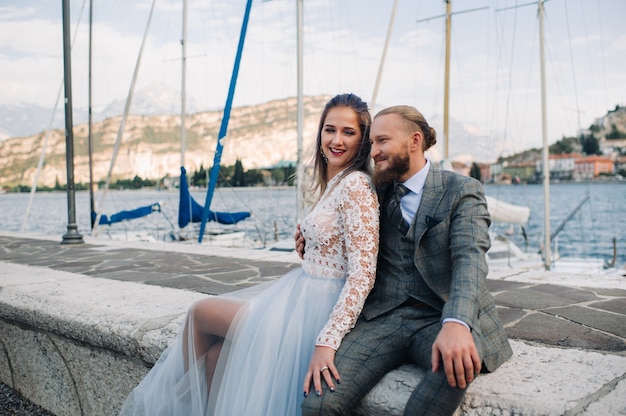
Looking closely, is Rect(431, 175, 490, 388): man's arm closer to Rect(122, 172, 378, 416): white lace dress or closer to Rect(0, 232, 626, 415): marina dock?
Rect(0, 232, 626, 415): marina dock

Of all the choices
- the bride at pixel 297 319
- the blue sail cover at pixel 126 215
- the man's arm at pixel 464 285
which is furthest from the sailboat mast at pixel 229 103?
the man's arm at pixel 464 285

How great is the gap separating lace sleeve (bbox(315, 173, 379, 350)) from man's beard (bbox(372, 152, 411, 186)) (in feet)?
0.21

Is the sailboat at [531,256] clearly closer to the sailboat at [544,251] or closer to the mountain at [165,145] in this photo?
the sailboat at [544,251]

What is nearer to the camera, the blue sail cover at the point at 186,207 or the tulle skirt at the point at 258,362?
the tulle skirt at the point at 258,362

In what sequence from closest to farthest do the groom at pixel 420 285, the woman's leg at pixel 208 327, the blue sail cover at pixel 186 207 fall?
the groom at pixel 420 285
the woman's leg at pixel 208 327
the blue sail cover at pixel 186 207

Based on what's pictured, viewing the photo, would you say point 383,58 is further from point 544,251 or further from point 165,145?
point 165,145

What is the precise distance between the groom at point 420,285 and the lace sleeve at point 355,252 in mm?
65

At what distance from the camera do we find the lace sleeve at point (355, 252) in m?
2.04

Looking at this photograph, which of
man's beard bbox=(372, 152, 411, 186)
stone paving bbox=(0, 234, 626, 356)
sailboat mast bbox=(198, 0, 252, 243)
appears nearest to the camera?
man's beard bbox=(372, 152, 411, 186)

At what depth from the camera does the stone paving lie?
2.75 m

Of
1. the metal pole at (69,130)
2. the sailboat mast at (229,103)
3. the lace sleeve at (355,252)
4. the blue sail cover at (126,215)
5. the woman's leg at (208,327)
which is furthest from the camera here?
the blue sail cover at (126,215)

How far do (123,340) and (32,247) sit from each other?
19.7 ft

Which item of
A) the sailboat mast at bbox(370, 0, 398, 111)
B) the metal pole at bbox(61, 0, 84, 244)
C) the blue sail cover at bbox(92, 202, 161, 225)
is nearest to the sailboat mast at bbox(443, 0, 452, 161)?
the sailboat mast at bbox(370, 0, 398, 111)

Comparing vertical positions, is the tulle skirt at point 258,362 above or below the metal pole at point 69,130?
below
